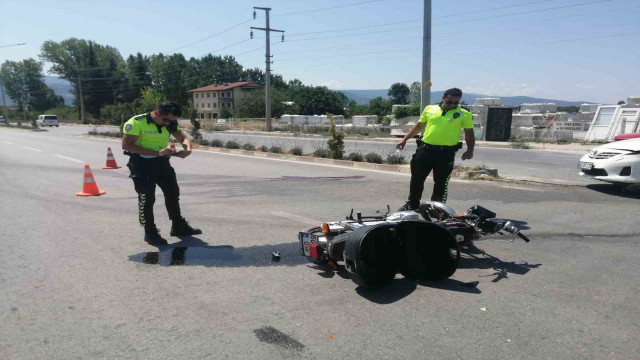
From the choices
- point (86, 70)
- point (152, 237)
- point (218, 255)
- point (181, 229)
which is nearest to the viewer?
point (218, 255)

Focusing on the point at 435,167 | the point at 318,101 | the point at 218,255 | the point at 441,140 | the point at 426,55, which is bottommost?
the point at 218,255

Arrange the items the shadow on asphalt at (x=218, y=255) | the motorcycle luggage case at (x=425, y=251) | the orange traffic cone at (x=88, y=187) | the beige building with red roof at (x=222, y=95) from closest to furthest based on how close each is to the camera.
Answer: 1. the motorcycle luggage case at (x=425, y=251)
2. the shadow on asphalt at (x=218, y=255)
3. the orange traffic cone at (x=88, y=187)
4. the beige building with red roof at (x=222, y=95)

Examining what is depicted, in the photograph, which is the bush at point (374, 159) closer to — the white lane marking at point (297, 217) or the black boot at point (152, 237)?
the white lane marking at point (297, 217)

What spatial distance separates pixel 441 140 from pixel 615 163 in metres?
4.62

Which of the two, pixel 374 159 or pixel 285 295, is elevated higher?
pixel 374 159

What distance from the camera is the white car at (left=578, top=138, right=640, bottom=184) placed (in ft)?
26.8

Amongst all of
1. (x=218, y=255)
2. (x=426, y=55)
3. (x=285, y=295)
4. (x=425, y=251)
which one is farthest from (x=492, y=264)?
(x=426, y=55)

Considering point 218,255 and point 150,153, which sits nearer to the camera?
point 218,255

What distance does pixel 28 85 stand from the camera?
128 metres

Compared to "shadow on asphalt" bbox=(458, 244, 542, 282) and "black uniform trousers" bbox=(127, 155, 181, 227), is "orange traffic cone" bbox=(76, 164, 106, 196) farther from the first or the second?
"shadow on asphalt" bbox=(458, 244, 542, 282)

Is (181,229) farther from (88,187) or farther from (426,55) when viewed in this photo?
(426,55)

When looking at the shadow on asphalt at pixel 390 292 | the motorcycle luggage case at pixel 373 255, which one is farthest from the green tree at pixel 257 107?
the motorcycle luggage case at pixel 373 255

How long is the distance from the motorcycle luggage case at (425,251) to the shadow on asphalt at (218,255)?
127 centimetres

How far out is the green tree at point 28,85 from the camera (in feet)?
414
